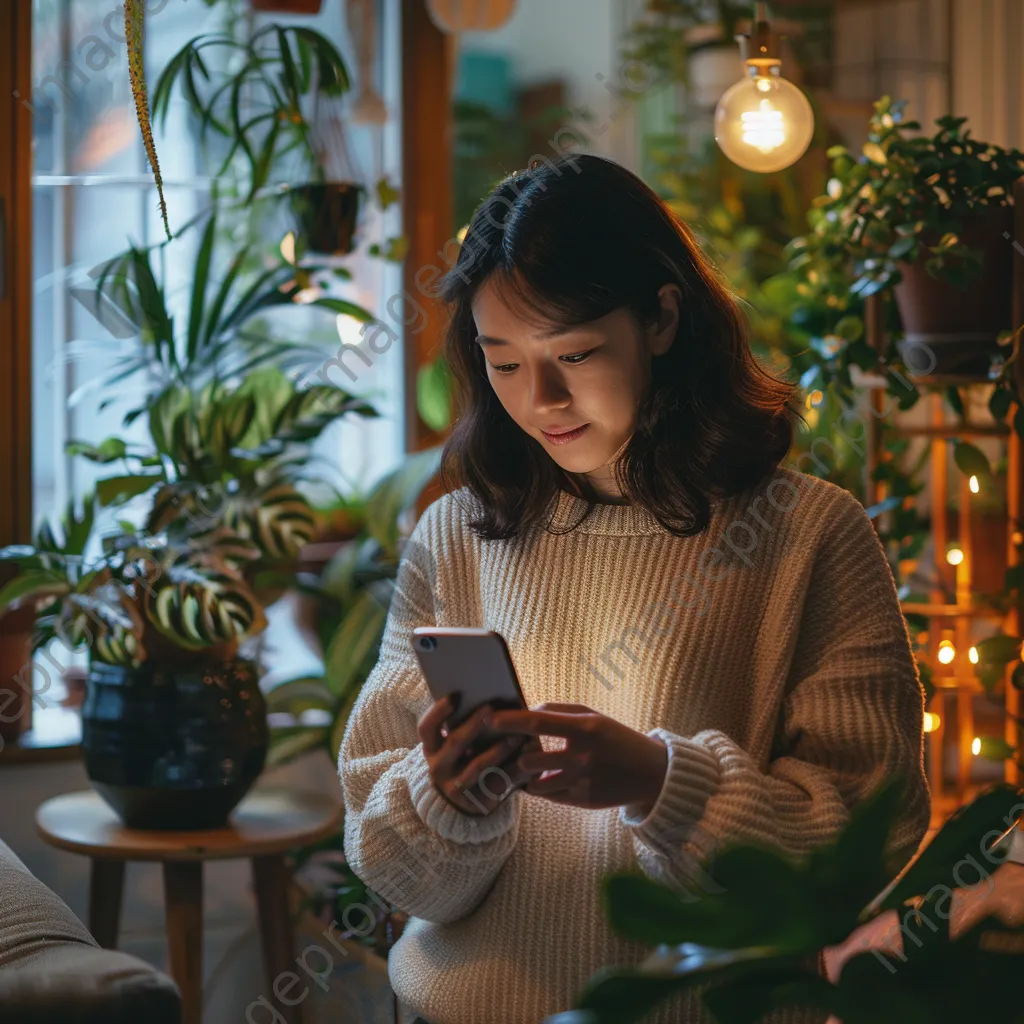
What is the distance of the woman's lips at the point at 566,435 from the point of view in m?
1.17

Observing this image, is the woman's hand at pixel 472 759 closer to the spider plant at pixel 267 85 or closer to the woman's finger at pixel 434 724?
the woman's finger at pixel 434 724

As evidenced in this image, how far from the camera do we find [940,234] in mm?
1970

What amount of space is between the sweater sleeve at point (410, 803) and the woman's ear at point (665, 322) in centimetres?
27

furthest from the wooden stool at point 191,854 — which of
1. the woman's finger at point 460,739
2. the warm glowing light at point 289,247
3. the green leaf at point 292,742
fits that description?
the woman's finger at point 460,739

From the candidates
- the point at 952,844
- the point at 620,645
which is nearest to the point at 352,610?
the point at 620,645

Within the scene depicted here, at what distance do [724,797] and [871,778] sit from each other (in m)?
0.13

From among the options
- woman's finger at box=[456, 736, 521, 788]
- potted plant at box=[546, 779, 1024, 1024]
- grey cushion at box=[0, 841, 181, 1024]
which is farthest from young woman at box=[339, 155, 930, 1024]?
potted plant at box=[546, 779, 1024, 1024]

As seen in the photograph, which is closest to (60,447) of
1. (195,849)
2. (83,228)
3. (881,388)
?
(83,228)

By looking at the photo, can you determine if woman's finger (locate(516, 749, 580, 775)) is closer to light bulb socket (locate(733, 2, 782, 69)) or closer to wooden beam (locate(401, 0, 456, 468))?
light bulb socket (locate(733, 2, 782, 69))

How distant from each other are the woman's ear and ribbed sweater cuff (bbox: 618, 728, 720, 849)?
0.35m

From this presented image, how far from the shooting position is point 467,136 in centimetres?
412

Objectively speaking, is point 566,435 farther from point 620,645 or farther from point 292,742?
point 292,742

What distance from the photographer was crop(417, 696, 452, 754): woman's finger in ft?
3.61

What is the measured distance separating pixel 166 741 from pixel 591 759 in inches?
44.7
